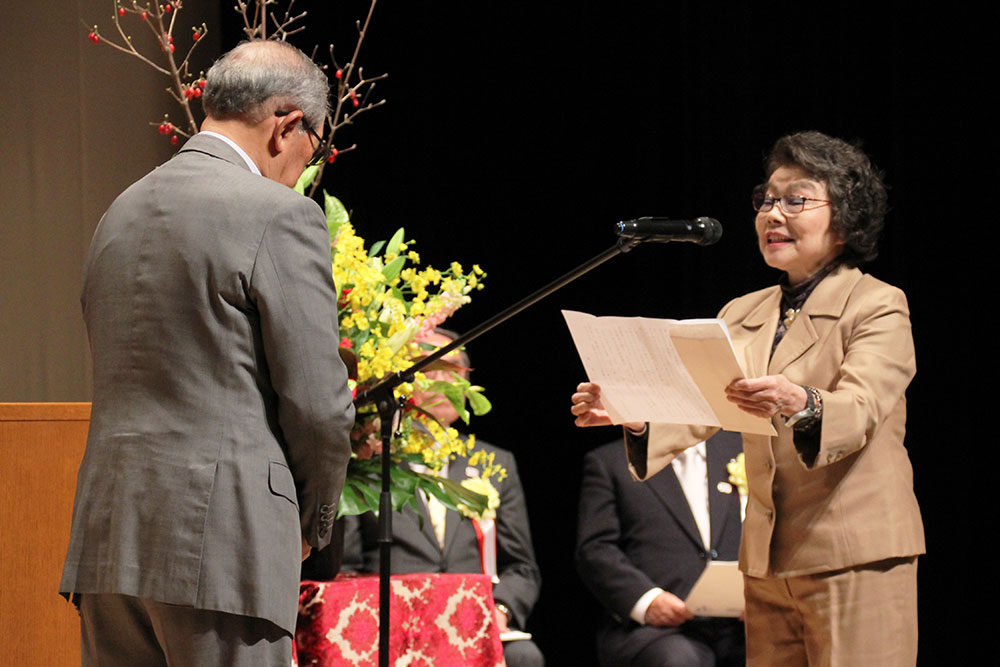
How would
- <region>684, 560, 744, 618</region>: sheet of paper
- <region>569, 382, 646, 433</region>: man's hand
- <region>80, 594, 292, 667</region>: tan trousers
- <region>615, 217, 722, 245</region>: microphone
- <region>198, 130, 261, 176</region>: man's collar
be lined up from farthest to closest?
<region>684, 560, 744, 618</region>: sheet of paper, <region>569, 382, 646, 433</region>: man's hand, <region>615, 217, 722, 245</region>: microphone, <region>198, 130, 261, 176</region>: man's collar, <region>80, 594, 292, 667</region>: tan trousers

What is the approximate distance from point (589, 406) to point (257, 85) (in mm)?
997

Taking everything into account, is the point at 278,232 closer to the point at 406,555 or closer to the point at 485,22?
the point at 406,555

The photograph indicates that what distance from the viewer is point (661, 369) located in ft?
7.02

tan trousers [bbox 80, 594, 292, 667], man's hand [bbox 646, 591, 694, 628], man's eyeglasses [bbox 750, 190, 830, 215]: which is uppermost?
man's eyeglasses [bbox 750, 190, 830, 215]

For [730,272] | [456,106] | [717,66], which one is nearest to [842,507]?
[730,272]

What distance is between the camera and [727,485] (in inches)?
142

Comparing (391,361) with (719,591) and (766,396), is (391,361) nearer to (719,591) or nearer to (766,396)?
(766,396)

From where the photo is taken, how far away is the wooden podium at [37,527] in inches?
88.7

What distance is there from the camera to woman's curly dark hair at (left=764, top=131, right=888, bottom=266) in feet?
8.23

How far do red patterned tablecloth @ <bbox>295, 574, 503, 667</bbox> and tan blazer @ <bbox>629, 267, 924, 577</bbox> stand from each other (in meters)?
0.54

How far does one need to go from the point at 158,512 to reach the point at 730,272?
289cm

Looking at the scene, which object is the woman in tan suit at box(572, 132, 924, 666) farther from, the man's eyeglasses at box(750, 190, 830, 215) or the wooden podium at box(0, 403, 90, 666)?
the wooden podium at box(0, 403, 90, 666)

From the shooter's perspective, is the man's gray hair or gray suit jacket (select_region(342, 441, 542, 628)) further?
gray suit jacket (select_region(342, 441, 542, 628))

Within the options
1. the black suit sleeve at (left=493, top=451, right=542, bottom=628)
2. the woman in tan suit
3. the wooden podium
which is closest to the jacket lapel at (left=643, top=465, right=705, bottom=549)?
the black suit sleeve at (left=493, top=451, right=542, bottom=628)
